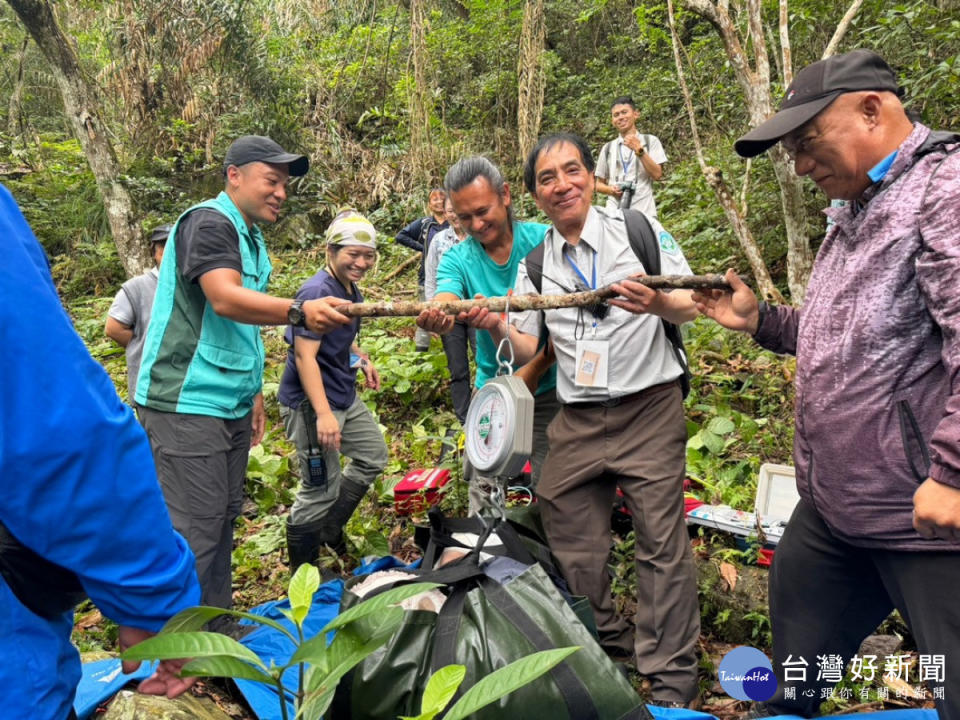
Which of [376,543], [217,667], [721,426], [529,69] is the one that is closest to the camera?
[217,667]

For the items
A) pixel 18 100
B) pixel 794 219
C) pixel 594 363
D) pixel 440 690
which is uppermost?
pixel 18 100

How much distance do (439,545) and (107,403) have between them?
1544 millimetres

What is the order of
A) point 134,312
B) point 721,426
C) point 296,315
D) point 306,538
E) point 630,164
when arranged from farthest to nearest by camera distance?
1. point 630,164
2. point 721,426
3. point 134,312
4. point 306,538
5. point 296,315

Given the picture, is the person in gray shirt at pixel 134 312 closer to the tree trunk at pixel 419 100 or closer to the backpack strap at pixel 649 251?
the backpack strap at pixel 649 251

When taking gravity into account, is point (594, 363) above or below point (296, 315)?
below

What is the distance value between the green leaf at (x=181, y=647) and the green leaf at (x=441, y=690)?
1.42ft

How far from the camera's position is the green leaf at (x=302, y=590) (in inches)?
71.7

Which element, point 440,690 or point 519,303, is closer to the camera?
point 440,690

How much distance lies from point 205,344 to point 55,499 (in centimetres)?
208

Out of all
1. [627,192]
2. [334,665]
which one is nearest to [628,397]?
[334,665]

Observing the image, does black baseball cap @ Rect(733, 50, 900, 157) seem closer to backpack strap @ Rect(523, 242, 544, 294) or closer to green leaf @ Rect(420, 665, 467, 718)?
backpack strap @ Rect(523, 242, 544, 294)

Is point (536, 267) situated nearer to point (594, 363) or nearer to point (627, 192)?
point (594, 363)

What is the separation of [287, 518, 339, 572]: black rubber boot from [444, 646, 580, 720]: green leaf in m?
2.92

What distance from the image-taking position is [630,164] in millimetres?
8461
